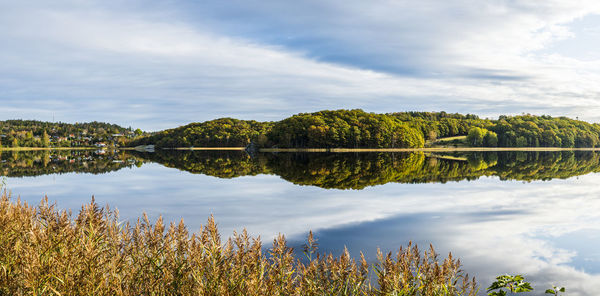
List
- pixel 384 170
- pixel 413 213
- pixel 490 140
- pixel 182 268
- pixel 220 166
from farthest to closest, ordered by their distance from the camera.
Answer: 1. pixel 490 140
2. pixel 220 166
3. pixel 384 170
4. pixel 413 213
5. pixel 182 268

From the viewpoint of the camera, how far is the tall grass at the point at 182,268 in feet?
17.3

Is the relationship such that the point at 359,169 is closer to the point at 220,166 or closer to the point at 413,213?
the point at 220,166

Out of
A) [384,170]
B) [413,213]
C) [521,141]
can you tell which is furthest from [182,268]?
[521,141]

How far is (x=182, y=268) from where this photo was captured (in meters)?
6.50

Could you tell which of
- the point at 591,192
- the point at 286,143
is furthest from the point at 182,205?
the point at 286,143

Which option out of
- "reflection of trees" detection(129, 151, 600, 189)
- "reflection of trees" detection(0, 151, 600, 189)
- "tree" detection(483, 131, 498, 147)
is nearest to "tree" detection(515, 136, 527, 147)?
"tree" detection(483, 131, 498, 147)

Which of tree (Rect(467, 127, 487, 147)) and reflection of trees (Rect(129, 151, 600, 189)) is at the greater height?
tree (Rect(467, 127, 487, 147))

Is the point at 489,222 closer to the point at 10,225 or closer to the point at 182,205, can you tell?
the point at 182,205

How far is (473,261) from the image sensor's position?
488 inches

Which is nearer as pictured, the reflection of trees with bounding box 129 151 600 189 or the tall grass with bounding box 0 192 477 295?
the tall grass with bounding box 0 192 477 295

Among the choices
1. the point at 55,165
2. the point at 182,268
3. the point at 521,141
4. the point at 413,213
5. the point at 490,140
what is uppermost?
the point at 490,140

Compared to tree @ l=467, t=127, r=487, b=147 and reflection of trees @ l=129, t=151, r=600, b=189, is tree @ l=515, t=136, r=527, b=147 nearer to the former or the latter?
tree @ l=467, t=127, r=487, b=147

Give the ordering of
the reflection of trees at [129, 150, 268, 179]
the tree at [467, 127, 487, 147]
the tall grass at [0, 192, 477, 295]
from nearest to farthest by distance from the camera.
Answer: the tall grass at [0, 192, 477, 295], the reflection of trees at [129, 150, 268, 179], the tree at [467, 127, 487, 147]

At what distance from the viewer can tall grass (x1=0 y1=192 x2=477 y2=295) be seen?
5.26 metres
